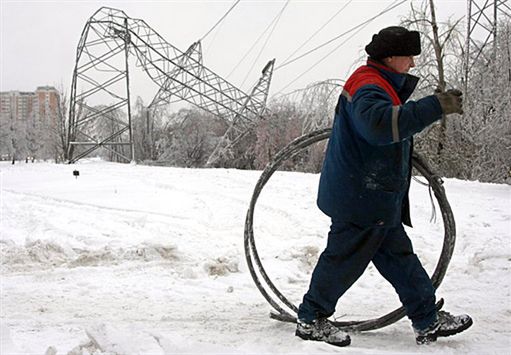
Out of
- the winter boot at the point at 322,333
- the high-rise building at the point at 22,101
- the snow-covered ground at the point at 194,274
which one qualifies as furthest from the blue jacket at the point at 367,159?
the high-rise building at the point at 22,101

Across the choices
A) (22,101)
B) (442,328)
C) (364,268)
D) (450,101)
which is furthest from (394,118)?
(22,101)

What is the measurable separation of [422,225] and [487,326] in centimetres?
280

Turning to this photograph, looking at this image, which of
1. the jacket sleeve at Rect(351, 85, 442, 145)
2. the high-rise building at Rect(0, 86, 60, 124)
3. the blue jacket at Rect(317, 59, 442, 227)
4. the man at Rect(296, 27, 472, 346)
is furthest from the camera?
the high-rise building at Rect(0, 86, 60, 124)

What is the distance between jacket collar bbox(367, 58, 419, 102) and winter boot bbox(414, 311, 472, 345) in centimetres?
113

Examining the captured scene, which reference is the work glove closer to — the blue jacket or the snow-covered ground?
→ the blue jacket

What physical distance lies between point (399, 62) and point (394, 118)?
47 cm

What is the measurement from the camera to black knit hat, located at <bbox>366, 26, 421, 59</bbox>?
252 cm

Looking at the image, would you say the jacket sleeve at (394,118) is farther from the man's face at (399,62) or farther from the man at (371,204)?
the man's face at (399,62)

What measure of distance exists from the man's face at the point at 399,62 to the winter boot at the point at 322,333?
4.33 ft

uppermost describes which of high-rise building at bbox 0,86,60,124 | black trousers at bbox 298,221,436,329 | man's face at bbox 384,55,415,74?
high-rise building at bbox 0,86,60,124

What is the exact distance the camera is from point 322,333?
8.53 feet

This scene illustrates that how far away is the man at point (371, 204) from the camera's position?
8.19ft

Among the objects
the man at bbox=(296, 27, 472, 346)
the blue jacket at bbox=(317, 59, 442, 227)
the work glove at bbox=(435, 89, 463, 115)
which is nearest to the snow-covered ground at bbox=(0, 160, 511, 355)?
the man at bbox=(296, 27, 472, 346)

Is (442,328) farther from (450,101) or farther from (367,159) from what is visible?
(450,101)
